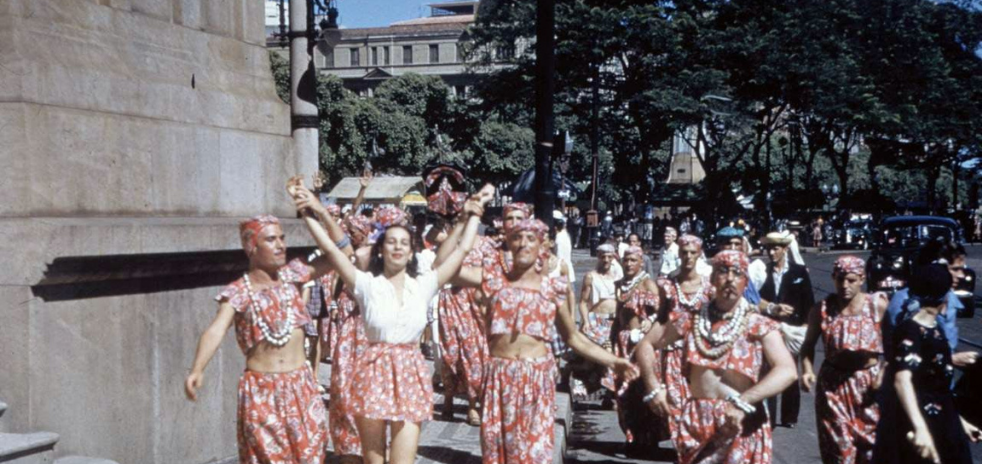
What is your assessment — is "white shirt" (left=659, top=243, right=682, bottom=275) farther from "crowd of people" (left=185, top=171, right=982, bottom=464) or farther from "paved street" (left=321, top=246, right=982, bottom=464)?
"crowd of people" (left=185, top=171, right=982, bottom=464)

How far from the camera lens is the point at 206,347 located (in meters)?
5.88

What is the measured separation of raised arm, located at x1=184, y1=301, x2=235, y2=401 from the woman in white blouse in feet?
2.05

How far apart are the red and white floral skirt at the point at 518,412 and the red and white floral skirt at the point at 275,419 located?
1.28 m

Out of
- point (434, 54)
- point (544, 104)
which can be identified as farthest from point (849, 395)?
point (434, 54)

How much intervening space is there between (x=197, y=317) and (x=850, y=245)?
172ft

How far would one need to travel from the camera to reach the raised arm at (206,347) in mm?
5746

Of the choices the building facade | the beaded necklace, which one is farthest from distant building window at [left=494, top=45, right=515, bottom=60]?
the building facade

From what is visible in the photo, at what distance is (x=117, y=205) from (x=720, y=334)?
3.82 meters

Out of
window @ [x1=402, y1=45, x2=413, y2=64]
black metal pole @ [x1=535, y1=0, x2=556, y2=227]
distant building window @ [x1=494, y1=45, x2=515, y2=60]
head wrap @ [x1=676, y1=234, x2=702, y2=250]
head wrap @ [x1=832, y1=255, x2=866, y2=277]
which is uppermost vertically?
window @ [x1=402, y1=45, x2=413, y2=64]

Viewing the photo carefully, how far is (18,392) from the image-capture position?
637cm

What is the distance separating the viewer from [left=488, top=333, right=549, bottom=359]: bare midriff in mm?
7160

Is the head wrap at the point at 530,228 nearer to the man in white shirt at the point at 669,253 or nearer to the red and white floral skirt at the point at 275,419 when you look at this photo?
the red and white floral skirt at the point at 275,419

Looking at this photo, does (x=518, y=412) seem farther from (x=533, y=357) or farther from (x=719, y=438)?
(x=719, y=438)

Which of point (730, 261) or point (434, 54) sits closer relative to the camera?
point (730, 261)
